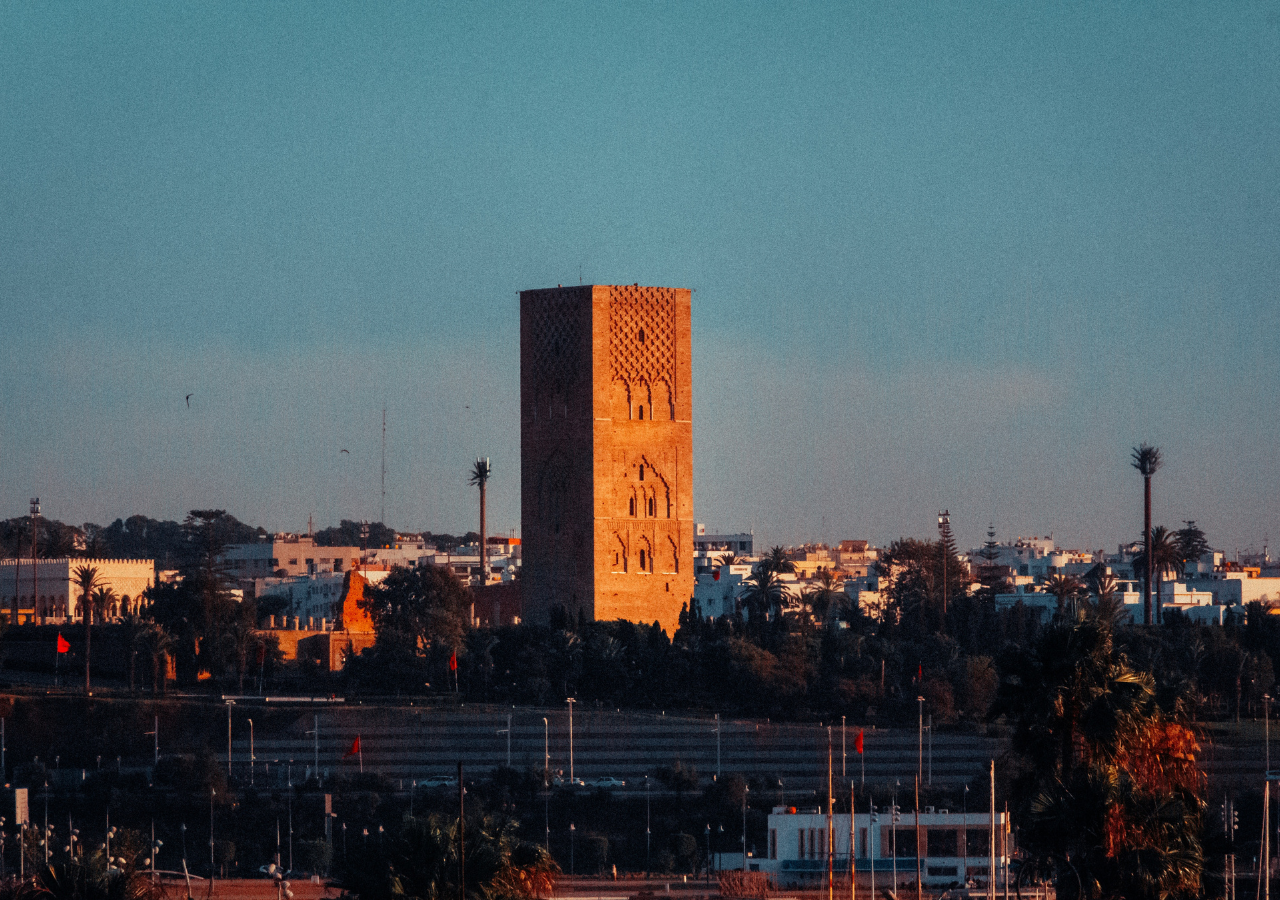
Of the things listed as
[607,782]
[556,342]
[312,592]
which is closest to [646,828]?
[607,782]

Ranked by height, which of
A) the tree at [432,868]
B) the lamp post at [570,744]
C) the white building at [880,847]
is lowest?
the white building at [880,847]

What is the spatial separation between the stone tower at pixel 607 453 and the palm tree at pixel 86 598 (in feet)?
41.9

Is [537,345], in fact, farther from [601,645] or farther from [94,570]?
[94,570]

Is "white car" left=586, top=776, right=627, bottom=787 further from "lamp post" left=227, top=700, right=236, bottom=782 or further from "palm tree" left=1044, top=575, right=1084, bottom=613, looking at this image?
"palm tree" left=1044, top=575, right=1084, bottom=613

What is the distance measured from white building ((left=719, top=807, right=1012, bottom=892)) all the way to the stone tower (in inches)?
814

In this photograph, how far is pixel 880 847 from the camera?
148 feet

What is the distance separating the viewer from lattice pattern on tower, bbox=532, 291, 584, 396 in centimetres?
6625

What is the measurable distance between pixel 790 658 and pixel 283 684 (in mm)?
14995

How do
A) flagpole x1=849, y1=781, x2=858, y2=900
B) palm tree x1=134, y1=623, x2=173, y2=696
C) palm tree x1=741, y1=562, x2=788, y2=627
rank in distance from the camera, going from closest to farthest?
flagpole x1=849, y1=781, x2=858, y2=900, palm tree x1=134, y1=623, x2=173, y2=696, palm tree x1=741, y1=562, x2=788, y2=627

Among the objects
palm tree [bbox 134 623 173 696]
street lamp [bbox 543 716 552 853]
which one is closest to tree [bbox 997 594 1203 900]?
street lamp [bbox 543 716 552 853]

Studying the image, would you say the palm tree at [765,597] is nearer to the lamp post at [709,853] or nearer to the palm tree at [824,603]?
the palm tree at [824,603]

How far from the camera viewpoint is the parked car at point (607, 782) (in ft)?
177

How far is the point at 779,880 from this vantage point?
141 feet

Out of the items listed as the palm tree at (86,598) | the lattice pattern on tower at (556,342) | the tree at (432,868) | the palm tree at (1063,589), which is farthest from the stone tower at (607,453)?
the tree at (432,868)
